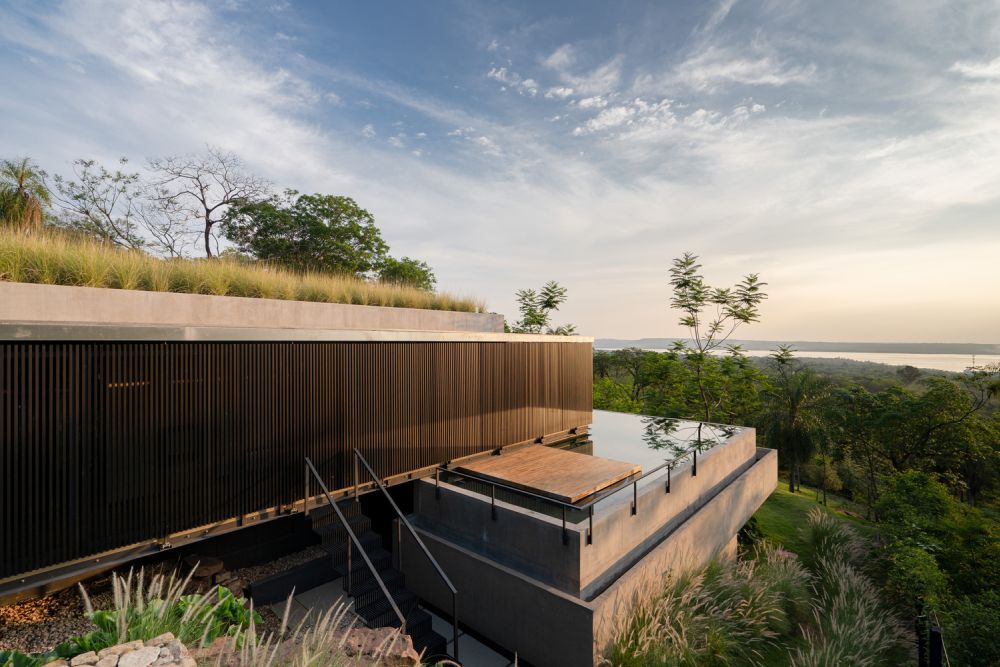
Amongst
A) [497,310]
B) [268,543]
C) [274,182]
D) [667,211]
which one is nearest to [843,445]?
[667,211]

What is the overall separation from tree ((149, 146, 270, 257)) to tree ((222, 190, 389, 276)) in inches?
25.1

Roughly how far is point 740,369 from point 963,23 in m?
12.7

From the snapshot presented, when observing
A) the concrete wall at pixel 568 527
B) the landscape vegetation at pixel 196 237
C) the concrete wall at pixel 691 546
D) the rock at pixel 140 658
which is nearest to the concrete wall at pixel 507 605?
the concrete wall at pixel 568 527

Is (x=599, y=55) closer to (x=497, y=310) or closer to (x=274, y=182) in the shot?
(x=497, y=310)

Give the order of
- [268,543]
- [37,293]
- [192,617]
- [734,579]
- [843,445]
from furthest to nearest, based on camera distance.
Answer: [843,445], [734,579], [268,543], [37,293], [192,617]

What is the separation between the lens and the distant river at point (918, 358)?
2113 centimetres

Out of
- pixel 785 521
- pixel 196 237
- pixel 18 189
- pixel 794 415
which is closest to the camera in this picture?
pixel 18 189

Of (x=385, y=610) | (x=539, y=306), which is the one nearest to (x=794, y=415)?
(x=539, y=306)

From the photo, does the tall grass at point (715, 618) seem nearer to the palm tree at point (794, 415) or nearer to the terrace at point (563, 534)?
the terrace at point (563, 534)

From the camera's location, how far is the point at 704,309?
18.4m

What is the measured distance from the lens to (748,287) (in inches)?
671

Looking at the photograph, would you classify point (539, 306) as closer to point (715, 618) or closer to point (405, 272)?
point (405, 272)

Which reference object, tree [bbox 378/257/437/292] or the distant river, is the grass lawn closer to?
the distant river

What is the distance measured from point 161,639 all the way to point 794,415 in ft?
74.8
